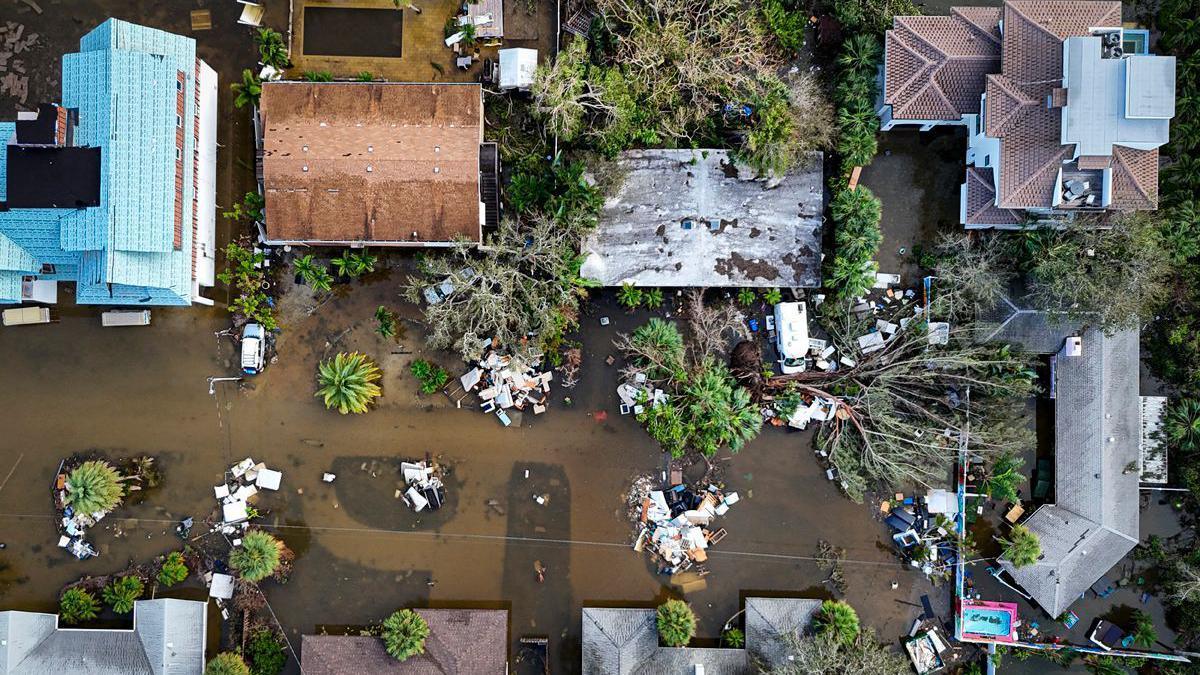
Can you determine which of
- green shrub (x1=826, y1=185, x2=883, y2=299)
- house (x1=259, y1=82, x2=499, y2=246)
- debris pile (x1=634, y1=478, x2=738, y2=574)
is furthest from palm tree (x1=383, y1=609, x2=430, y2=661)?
green shrub (x1=826, y1=185, x2=883, y2=299)

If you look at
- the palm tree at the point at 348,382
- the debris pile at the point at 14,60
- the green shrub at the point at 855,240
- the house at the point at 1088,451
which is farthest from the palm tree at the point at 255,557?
the house at the point at 1088,451

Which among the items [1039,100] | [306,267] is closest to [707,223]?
[1039,100]

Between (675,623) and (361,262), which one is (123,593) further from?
(675,623)

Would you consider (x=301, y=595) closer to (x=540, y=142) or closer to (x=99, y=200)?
(x=99, y=200)

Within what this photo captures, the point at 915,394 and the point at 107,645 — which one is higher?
the point at 915,394

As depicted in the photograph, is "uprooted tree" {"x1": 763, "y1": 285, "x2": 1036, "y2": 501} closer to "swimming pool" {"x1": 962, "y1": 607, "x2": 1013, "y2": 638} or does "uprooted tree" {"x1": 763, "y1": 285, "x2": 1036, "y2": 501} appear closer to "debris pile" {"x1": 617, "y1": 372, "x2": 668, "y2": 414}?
"debris pile" {"x1": 617, "y1": 372, "x2": 668, "y2": 414}

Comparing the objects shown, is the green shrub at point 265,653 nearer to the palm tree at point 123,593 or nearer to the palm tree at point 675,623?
the palm tree at point 123,593
